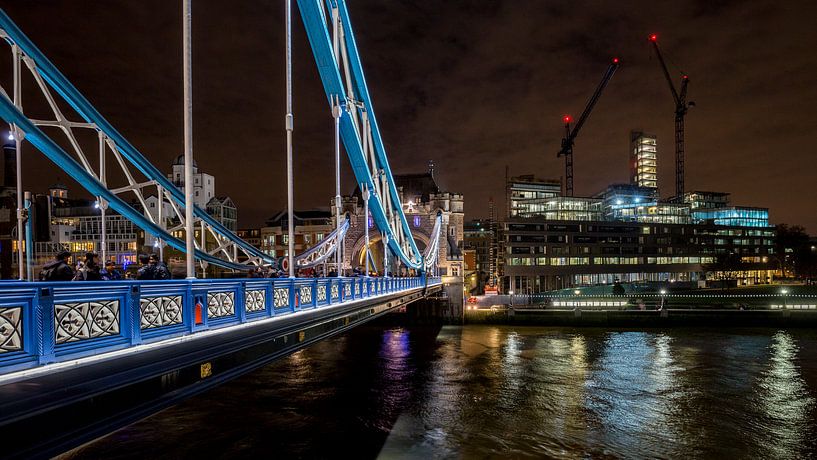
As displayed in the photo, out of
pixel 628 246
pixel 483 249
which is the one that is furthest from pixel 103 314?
pixel 483 249

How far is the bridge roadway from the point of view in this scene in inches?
193

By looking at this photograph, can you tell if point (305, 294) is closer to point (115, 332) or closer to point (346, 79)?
point (115, 332)

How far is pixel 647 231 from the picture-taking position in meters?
87.7

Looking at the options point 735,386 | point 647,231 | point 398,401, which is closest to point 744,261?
point 647,231

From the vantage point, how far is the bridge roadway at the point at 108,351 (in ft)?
16.1

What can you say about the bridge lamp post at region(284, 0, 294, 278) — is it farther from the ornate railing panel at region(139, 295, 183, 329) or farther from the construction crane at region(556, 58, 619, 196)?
the construction crane at region(556, 58, 619, 196)

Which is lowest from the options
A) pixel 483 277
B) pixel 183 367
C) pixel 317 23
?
pixel 483 277

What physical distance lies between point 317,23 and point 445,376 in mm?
17219

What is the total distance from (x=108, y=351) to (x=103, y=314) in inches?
16.9

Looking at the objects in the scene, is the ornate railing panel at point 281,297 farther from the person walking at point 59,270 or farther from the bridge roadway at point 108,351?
the person walking at point 59,270

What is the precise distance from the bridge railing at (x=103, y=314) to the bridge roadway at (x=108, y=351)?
0.01 metres

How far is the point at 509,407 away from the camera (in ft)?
67.6

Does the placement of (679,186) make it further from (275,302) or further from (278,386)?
(275,302)

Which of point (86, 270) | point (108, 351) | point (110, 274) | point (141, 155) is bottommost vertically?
point (108, 351)
